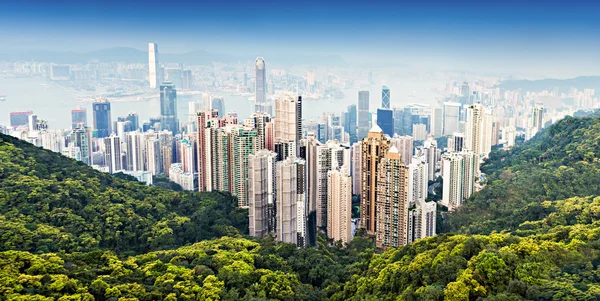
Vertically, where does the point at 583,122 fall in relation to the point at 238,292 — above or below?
above

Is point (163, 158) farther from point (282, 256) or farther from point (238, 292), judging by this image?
point (238, 292)

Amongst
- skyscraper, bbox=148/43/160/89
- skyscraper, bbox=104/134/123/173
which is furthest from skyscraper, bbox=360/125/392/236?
skyscraper, bbox=148/43/160/89

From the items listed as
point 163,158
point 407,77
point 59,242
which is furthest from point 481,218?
point 407,77

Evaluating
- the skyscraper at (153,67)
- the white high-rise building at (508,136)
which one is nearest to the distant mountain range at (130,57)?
the skyscraper at (153,67)

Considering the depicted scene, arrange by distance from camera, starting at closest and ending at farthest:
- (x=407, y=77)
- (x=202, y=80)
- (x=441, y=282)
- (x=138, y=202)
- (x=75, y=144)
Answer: (x=441, y=282), (x=138, y=202), (x=75, y=144), (x=407, y=77), (x=202, y=80)

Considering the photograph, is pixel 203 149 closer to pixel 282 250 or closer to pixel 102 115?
pixel 282 250

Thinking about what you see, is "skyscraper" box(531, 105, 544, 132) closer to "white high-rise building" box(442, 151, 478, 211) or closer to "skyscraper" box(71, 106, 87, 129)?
"white high-rise building" box(442, 151, 478, 211)
